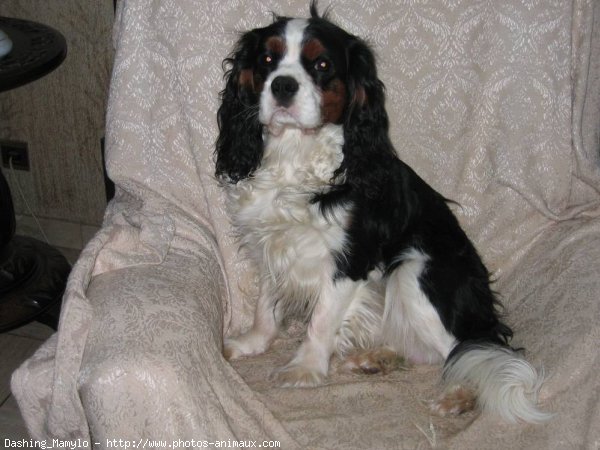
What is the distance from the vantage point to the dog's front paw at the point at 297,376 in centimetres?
209

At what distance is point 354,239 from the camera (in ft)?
6.93

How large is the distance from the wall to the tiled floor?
2.21ft

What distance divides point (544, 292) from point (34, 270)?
205cm

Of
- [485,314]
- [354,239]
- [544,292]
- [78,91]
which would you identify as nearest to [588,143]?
[544,292]

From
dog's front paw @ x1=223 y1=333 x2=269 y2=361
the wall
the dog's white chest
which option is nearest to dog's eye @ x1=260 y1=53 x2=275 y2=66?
the dog's white chest

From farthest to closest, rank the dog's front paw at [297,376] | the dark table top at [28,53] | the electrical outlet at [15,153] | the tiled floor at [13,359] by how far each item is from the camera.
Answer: the electrical outlet at [15,153]
the tiled floor at [13,359]
the dark table top at [28,53]
the dog's front paw at [297,376]

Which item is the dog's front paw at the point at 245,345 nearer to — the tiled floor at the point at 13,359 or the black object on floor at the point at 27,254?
the tiled floor at the point at 13,359

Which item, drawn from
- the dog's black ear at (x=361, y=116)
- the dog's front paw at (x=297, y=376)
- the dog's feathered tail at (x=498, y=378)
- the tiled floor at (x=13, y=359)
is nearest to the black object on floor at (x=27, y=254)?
the tiled floor at (x=13, y=359)

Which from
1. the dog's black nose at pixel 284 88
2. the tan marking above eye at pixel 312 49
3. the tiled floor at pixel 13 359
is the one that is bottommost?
the tiled floor at pixel 13 359

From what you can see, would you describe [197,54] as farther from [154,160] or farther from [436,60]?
[436,60]

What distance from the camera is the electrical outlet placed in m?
3.45

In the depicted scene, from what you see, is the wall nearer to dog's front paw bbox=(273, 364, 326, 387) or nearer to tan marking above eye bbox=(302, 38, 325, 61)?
tan marking above eye bbox=(302, 38, 325, 61)

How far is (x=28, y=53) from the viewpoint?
93.5 inches

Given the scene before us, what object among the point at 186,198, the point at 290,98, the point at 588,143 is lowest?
the point at 186,198
